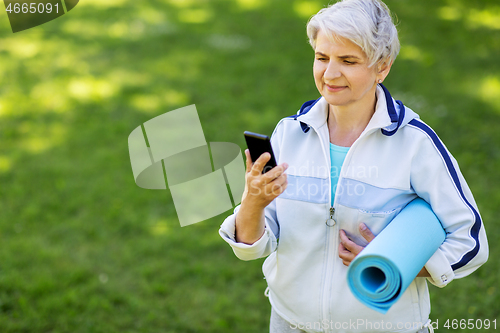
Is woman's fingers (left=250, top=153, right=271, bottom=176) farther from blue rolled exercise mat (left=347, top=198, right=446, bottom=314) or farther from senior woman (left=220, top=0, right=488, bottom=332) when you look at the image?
blue rolled exercise mat (left=347, top=198, right=446, bottom=314)

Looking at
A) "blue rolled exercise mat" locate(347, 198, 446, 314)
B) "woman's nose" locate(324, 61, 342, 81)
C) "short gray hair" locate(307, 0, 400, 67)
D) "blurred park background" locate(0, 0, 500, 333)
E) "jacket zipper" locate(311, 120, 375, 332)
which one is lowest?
"blurred park background" locate(0, 0, 500, 333)

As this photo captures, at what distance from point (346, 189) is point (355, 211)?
10 centimetres

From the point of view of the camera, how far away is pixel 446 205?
1855 millimetres

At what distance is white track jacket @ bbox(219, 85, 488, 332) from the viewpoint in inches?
73.5

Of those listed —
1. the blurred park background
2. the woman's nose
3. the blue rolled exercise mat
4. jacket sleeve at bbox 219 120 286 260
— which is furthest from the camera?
the blurred park background

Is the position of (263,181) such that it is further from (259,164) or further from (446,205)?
(446,205)

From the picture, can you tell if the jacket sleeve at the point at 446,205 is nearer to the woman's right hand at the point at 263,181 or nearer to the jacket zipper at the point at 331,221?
the jacket zipper at the point at 331,221

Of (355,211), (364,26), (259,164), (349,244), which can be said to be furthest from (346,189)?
(364,26)

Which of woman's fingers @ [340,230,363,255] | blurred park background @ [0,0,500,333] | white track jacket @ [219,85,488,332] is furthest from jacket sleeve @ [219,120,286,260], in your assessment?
blurred park background @ [0,0,500,333]

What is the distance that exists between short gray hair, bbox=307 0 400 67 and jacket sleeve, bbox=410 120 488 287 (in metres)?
0.37

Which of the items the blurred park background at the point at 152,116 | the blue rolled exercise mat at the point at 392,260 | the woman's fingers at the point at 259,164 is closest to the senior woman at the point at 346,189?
the woman's fingers at the point at 259,164

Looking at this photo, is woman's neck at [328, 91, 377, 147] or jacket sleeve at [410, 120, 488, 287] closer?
jacket sleeve at [410, 120, 488, 287]

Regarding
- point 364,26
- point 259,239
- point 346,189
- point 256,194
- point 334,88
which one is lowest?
point 259,239

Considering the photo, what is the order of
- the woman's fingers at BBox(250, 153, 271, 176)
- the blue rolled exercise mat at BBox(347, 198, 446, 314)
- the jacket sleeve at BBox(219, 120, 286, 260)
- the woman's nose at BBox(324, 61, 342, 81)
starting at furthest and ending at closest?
the jacket sleeve at BBox(219, 120, 286, 260)
the woman's nose at BBox(324, 61, 342, 81)
the woman's fingers at BBox(250, 153, 271, 176)
the blue rolled exercise mat at BBox(347, 198, 446, 314)
